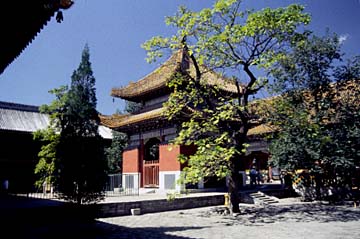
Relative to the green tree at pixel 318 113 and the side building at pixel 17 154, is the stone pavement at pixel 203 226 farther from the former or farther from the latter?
the side building at pixel 17 154

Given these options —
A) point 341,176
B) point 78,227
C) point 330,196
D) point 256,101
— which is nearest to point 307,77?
point 256,101

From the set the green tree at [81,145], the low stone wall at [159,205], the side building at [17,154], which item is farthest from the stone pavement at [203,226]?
the side building at [17,154]

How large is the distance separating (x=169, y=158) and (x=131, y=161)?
3519 millimetres

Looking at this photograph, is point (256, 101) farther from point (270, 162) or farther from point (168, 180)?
point (168, 180)

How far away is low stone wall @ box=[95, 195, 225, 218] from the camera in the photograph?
10.9m

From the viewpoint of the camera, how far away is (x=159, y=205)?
1227 centimetres

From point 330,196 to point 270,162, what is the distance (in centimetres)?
335

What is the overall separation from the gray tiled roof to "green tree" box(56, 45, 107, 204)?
12323mm

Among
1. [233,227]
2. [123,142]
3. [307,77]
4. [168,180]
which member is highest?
[307,77]

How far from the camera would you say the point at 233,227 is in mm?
8781

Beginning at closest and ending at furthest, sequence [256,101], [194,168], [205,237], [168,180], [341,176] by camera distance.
→ 1. [205,237]
2. [194,168]
3. [256,101]
4. [341,176]
5. [168,180]

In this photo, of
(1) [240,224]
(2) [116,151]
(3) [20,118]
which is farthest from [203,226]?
(2) [116,151]

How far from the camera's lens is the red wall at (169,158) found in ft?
51.3

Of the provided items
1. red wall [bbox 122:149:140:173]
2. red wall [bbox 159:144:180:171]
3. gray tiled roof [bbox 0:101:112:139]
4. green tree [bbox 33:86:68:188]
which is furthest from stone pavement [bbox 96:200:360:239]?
gray tiled roof [bbox 0:101:112:139]
